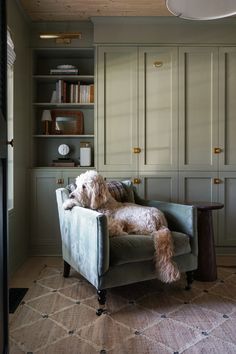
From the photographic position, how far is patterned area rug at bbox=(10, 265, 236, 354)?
1752 mm

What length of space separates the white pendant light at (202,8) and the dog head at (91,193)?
1.28m

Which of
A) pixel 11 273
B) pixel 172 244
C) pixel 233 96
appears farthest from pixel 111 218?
pixel 233 96

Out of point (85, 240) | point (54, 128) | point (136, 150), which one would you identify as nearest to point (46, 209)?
point (54, 128)

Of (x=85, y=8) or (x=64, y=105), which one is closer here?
(x=85, y=8)

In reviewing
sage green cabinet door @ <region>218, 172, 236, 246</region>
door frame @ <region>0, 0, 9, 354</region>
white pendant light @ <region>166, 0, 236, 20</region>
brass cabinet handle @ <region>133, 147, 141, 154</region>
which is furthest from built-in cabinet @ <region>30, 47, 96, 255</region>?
door frame @ <region>0, 0, 9, 354</region>

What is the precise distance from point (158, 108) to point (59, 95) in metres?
1.07

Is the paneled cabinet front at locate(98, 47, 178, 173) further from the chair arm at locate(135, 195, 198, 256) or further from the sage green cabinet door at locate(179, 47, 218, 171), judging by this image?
the chair arm at locate(135, 195, 198, 256)

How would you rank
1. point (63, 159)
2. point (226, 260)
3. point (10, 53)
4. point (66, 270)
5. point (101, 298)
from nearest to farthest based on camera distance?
point (101, 298) → point (10, 53) → point (66, 270) → point (226, 260) → point (63, 159)

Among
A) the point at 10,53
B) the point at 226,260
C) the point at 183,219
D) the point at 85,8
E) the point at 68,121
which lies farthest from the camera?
the point at 68,121

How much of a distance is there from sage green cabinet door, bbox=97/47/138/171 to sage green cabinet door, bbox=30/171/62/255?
22.7 inches

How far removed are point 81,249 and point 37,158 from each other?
1643 millimetres

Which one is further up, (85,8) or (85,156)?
(85,8)

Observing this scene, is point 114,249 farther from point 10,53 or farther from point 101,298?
point 10,53

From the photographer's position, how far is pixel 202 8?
184 centimetres
